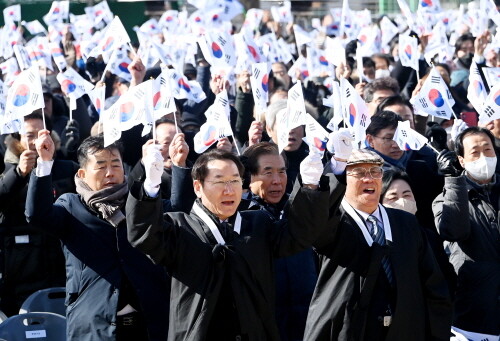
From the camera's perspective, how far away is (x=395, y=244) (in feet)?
18.3

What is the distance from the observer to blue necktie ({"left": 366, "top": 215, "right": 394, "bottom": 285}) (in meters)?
5.55

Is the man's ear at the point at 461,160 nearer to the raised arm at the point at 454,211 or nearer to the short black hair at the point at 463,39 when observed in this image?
the raised arm at the point at 454,211

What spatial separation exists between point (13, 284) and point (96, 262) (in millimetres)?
1715

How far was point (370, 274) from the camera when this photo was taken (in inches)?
215

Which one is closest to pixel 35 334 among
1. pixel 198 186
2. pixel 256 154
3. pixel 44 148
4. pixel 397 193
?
pixel 44 148

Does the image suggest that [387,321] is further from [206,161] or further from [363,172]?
[206,161]

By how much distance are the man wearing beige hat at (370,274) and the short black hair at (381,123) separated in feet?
6.46

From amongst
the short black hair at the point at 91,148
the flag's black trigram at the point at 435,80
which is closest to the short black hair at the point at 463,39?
the flag's black trigram at the point at 435,80

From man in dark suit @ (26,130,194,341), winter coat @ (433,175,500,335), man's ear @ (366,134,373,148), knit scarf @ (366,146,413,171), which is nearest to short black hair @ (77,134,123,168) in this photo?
man in dark suit @ (26,130,194,341)

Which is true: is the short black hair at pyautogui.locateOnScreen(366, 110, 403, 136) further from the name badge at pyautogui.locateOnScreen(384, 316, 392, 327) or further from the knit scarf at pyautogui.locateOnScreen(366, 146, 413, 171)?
the name badge at pyautogui.locateOnScreen(384, 316, 392, 327)

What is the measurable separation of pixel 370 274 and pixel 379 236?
253 millimetres

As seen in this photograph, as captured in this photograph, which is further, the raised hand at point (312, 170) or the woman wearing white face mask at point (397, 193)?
the woman wearing white face mask at point (397, 193)

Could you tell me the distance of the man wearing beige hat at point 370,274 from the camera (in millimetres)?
5445

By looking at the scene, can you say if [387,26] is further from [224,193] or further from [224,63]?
[224,193]
